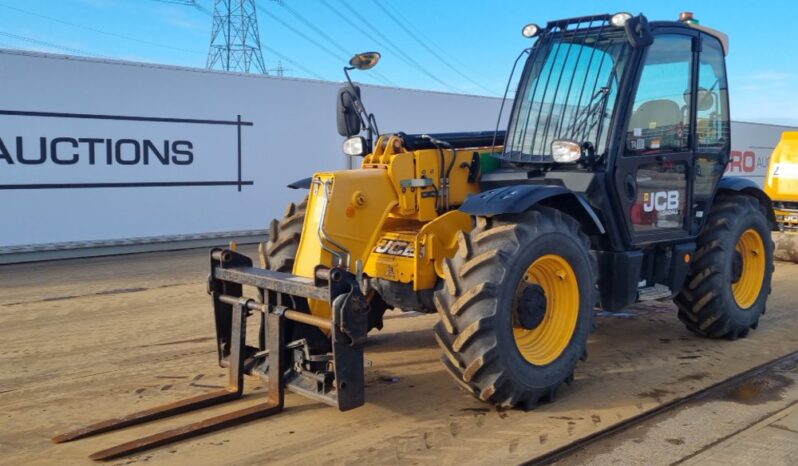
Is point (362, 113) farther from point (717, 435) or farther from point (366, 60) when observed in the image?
point (717, 435)

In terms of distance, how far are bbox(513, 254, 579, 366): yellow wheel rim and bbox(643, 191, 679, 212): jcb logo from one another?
1236 millimetres

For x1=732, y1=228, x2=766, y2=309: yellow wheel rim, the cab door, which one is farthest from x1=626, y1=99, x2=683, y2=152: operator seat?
x1=732, y1=228, x2=766, y2=309: yellow wheel rim

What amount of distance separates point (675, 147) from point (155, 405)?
4224 mm

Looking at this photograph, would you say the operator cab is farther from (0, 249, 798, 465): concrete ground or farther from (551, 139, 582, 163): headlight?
(0, 249, 798, 465): concrete ground

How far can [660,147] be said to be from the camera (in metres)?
5.59

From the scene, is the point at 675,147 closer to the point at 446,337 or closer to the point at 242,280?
the point at 446,337

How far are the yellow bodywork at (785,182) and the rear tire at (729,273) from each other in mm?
5275

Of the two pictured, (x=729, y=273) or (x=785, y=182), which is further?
(x=785, y=182)

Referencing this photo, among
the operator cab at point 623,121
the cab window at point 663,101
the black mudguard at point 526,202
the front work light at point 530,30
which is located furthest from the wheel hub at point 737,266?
the front work light at point 530,30

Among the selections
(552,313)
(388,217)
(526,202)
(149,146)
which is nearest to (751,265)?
(552,313)

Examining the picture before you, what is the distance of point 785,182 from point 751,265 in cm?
574

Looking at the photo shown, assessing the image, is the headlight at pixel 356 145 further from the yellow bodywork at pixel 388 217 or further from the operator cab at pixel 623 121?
the operator cab at pixel 623 121

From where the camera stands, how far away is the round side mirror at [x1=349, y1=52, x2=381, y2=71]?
4918mm

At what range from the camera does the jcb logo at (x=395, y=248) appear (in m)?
4.90
